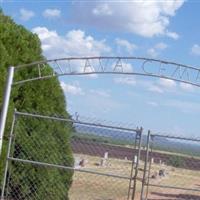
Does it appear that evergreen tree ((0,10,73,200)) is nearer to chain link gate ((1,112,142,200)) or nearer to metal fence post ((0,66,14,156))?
chain link gate ((1,112,142,200))

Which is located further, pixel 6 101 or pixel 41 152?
pixel 41 152


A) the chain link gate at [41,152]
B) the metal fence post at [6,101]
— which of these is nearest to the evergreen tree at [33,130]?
the chain link gate at [41,152]

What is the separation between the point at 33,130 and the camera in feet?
36.2

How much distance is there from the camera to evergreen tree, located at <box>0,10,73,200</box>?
35.0 ft

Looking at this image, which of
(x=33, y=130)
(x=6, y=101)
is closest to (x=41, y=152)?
(x=33, y=130)

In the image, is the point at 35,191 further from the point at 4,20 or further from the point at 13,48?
the point at 4,20

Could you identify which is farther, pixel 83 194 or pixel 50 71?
pixel 83 194

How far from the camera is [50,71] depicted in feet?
37.6

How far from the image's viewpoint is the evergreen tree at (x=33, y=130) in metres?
10.7

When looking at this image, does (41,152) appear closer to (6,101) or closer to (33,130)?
(33,130)

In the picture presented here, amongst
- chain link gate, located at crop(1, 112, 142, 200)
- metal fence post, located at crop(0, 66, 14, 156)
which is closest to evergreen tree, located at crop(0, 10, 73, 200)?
chain link gate, located at crop(1, 112, 142, 200)

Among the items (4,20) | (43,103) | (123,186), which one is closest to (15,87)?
(43,103)

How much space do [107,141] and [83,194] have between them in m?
8.53

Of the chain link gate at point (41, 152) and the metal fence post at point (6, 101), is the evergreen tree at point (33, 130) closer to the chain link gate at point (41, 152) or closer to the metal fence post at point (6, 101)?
the chain link gate at point (41, 152)
